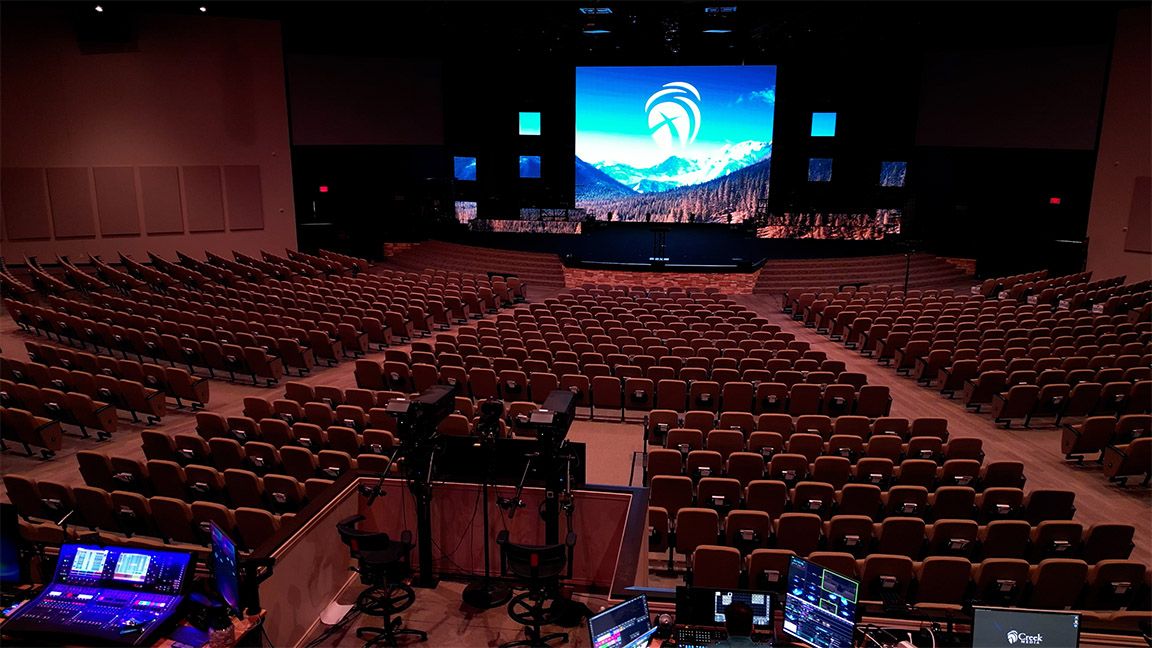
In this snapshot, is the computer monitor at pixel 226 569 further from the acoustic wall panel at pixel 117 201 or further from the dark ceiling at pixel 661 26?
the acoustic wall panel at pixel 117 201

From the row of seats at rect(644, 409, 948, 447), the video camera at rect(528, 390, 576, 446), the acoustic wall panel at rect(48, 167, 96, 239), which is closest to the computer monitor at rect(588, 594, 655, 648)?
the video camera at rect(528, 390, 576, 446)

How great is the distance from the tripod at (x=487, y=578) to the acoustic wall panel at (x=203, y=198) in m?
18.2

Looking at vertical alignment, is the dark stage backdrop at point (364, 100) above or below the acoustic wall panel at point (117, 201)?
above

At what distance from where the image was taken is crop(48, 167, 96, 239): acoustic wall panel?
19078 millimetres

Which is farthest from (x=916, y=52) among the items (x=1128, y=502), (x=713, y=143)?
(x=1128, y=502)

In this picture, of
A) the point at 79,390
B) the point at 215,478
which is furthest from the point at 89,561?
the point at 79,390

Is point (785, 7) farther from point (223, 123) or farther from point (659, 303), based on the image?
point (223, 123)

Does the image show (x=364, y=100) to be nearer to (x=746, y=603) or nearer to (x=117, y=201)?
(x=117, y=201)

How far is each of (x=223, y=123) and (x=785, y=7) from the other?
50.5 ft

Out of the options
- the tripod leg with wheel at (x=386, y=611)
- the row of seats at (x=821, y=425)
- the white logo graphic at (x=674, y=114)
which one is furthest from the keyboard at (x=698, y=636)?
the white logo graphic at (x=674, y=114)

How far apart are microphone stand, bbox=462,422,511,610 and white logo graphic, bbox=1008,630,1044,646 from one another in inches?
141

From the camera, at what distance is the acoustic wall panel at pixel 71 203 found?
19078 millimetres

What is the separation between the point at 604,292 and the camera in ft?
55.8

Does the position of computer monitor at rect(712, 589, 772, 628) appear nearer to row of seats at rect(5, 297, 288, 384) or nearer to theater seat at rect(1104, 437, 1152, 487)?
theater seat at rect(1104, 437, 1152, 487)
